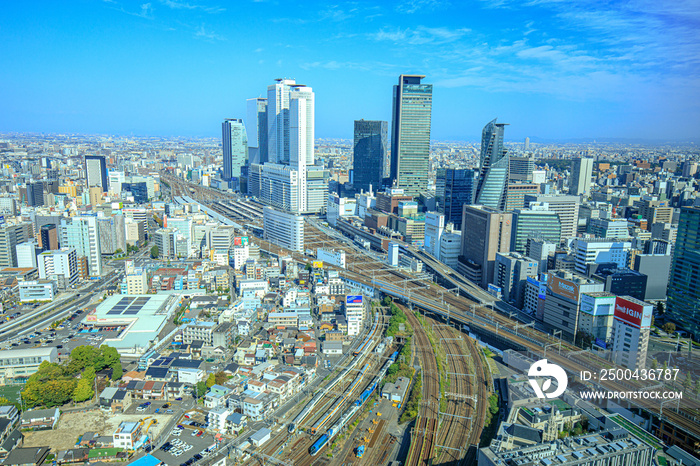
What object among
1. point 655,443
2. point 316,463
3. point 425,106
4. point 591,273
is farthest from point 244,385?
point 425,106

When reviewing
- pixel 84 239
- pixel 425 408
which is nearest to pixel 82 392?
pixel 425 408

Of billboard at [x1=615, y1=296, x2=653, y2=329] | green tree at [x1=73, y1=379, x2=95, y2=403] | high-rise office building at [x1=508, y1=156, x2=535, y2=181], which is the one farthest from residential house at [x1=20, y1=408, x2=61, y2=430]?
high-rise office building at [x1=508, y1=156, x2=535, y2=181]

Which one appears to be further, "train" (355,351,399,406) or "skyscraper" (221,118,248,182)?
"skyscraper" (221,118,248,182)

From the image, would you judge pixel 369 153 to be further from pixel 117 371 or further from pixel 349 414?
pixel 349 414

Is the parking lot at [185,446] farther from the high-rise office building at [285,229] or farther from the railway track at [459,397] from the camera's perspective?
the high-rise office building at [285,229]

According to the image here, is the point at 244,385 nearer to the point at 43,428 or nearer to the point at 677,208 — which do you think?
the point at 43,428

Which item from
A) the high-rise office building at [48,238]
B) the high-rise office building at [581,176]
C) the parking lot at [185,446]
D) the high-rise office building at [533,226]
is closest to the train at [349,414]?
the parking lot at [185,446]

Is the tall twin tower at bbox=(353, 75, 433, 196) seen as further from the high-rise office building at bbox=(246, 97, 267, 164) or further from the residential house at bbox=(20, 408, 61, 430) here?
the residential house at bbox=(20, 408, 61, 430)
